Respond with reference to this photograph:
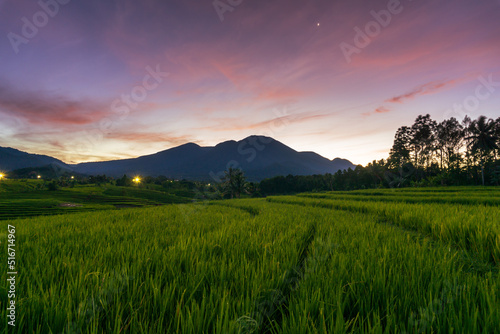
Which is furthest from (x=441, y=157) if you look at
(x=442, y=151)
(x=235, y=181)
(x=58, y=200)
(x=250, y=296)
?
(x=58, y=200)

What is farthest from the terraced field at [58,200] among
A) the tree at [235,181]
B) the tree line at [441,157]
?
the tree line at [441,157]

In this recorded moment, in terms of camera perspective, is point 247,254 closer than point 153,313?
No

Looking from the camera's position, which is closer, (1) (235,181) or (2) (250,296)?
(2) (250,296)

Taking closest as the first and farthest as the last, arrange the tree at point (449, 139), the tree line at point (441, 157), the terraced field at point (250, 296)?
the terraced field at point (250, 296)
the tree line at point (441, 157)
the tree at point (449, 139)

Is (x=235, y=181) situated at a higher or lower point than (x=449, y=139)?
lower

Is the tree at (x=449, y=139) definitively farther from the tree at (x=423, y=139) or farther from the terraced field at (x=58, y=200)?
the terraced field at (x=58, y=200)

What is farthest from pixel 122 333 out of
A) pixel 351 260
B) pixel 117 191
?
pixel 117 191

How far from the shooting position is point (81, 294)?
1.53 m

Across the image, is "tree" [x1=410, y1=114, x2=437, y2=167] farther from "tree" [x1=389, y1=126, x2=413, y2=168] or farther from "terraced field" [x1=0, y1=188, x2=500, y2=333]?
"terraced field" [x1=0, y1=188, x2=500, y2=333]

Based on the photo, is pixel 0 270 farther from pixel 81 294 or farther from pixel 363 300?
pixel 363 300

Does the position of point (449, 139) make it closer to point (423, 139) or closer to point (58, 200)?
point (423, 139)

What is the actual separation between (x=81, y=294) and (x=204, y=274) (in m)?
0.95

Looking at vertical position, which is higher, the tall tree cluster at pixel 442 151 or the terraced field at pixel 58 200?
the tall tree cluster at pixel 442 151

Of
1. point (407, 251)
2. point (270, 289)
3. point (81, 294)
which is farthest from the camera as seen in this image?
point (407, 251)
